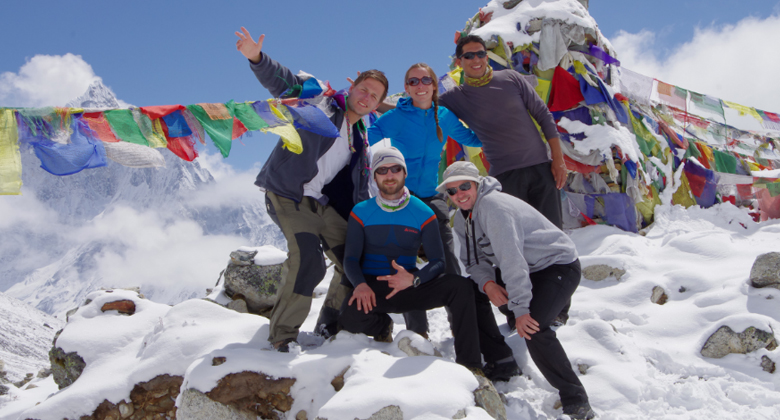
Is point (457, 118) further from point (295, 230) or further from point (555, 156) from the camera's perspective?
point (295, 230)

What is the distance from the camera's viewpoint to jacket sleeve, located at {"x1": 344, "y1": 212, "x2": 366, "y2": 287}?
3830 millimetres

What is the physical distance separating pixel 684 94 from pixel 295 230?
10789 mm

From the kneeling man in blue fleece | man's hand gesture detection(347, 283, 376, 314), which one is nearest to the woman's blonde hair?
the kneeling man in blue fleece

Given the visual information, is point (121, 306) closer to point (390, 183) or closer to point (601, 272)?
point (390, 183)

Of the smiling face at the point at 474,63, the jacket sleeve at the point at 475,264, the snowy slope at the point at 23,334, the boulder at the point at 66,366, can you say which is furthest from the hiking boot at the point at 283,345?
the snowy slope at the point at 23,334

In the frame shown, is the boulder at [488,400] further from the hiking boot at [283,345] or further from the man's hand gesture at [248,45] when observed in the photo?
the man's hand gesture at [248,45]

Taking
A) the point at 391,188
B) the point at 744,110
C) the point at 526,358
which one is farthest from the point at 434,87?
the point at 744,110

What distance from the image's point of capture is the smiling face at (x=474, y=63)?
15.7ft

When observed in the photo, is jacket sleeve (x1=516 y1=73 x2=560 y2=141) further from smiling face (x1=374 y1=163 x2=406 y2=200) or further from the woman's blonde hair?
smiling face (x1=374 y1=163 x2=406 y2=200)

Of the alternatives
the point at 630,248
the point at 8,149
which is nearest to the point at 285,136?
the point at 8,149

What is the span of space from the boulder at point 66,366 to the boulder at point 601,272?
5.89m

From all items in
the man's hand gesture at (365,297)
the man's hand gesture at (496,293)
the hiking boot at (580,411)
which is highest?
the man's hand gesture at (365,297)

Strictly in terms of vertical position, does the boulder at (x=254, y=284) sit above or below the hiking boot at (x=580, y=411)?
above

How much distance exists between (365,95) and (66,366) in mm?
3953
